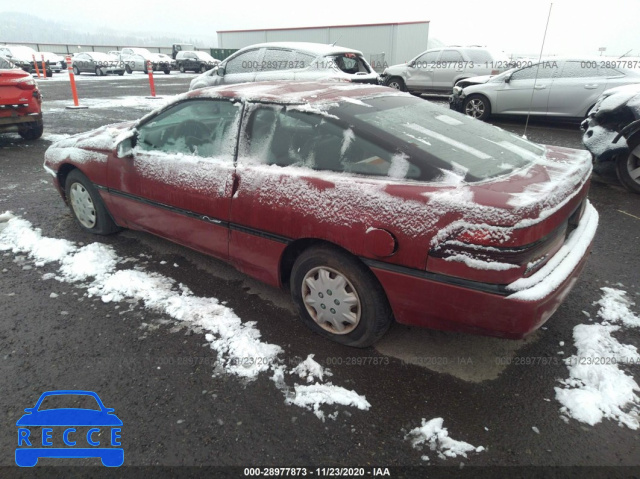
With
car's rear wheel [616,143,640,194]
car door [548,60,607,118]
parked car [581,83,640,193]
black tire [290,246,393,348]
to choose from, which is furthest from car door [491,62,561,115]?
black tire [290,246,393,348]

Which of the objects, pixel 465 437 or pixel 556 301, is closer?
pixel 465 437

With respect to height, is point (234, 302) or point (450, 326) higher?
point (450, 326)

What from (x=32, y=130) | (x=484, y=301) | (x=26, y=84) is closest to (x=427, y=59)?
(x=26, y=84)

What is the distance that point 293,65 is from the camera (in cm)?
910

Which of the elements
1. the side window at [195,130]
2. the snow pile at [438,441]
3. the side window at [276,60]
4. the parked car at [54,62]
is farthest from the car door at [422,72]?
the parked car at [54,62]

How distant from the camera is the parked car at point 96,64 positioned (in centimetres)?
2823

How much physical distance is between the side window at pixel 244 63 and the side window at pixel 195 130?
694cm

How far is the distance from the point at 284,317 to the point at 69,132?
8.27 meters

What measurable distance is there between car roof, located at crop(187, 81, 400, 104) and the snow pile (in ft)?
6.33

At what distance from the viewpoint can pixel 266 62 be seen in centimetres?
947

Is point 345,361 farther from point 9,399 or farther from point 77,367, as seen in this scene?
point 9,399

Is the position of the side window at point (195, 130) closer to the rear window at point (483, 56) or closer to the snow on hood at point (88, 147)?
the snow on hood at point (88, 147)

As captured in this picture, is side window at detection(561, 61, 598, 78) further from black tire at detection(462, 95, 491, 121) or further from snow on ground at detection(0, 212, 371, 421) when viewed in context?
snow on ground at detection(0, 212, 371, 421)

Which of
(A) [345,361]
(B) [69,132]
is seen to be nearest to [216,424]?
(A) [345,361]
